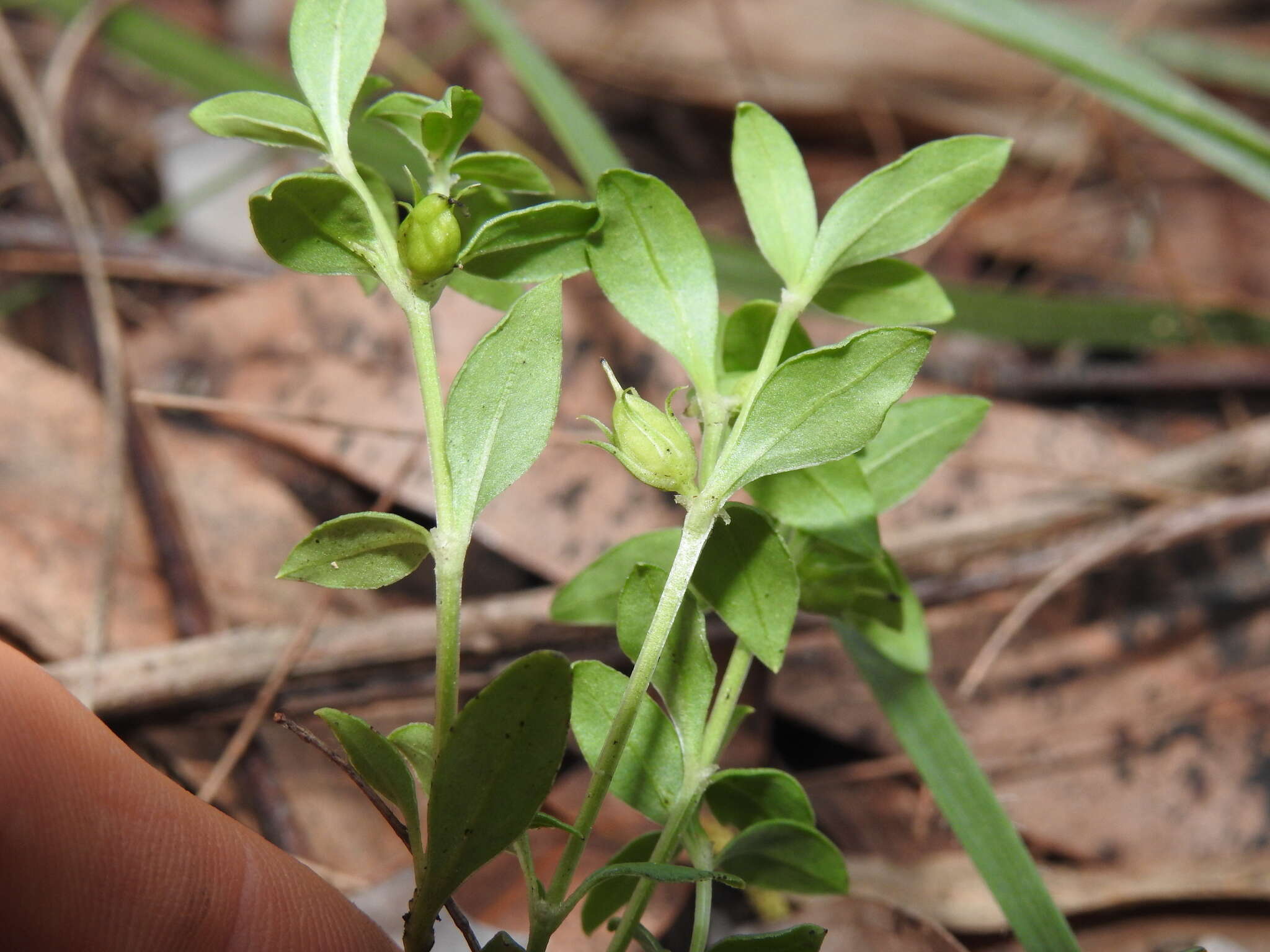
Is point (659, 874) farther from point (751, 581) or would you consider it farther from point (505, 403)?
point (505, 403)

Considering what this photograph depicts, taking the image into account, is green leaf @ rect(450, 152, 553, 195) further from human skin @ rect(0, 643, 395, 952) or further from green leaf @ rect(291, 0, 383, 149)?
human skin @ rect(0, 643, 395, 952)

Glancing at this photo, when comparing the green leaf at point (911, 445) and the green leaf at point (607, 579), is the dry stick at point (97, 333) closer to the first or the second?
the green leaf at point (607, 579)

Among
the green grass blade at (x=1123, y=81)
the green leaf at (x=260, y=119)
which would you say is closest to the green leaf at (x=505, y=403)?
the green leaf at (x=260, y=119)

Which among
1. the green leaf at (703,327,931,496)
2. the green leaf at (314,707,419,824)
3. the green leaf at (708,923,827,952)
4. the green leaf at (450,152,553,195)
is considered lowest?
the green leaf at (708,923,827,952)

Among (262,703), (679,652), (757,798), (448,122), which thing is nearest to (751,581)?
(679,652)

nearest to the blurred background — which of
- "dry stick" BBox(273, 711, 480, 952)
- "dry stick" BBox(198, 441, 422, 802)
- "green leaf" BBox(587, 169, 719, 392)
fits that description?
"dry stick" BBox(198, 441, 422, 802)

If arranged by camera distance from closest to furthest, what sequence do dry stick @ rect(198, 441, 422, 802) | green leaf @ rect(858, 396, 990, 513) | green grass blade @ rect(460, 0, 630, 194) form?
1. green leaf @ rect(858, 396, 990, 513)
2. dry stick @ rect(198, 441, 422, 802)
3. green grass blade @ rect(460, 0, 630, 194)

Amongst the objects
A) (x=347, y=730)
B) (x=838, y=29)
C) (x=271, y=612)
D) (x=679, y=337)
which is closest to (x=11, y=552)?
(x=271, y=612)
